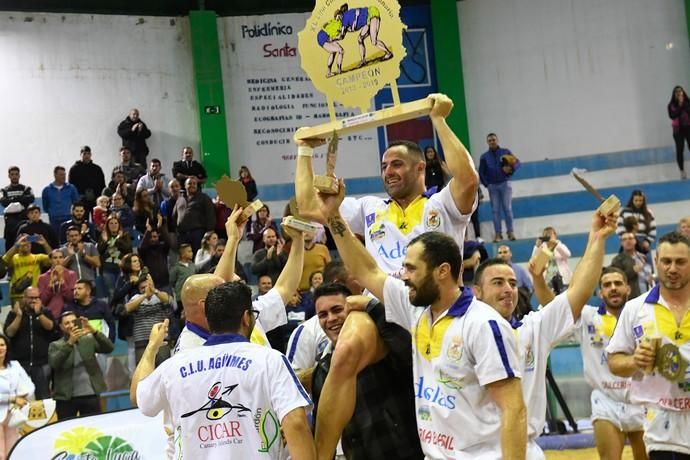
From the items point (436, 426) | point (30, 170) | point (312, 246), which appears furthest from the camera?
point (30, 170)

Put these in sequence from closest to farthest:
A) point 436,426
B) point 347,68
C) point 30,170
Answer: point 436,426
point 347,68
point 30,170

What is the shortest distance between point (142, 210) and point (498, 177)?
7.14 m

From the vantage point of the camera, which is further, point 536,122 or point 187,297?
point 536,122

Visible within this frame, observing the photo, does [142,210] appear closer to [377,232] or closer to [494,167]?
[494,167]

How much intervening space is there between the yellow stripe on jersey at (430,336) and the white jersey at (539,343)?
1.16 m

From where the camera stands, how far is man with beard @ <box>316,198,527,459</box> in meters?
4.44

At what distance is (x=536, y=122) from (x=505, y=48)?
191 centimetres

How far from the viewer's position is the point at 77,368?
37.7 ft

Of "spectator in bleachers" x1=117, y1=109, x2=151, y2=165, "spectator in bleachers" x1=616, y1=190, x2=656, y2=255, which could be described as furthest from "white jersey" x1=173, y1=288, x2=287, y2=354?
"spectator in bleachers" x1=117, y1=109, x2=151, y2=165

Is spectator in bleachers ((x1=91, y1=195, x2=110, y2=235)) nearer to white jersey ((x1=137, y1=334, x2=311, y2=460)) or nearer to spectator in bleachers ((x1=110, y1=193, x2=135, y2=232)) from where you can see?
spectator in bleachers ((x1=110, y1=193, x2=135, y2=232))

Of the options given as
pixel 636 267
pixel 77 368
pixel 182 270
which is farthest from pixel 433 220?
pixel 636 267

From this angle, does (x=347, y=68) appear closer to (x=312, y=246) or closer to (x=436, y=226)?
(x=436, y=226)

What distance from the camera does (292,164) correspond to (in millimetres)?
21750

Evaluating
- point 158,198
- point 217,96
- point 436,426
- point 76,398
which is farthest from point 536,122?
point 436,426
